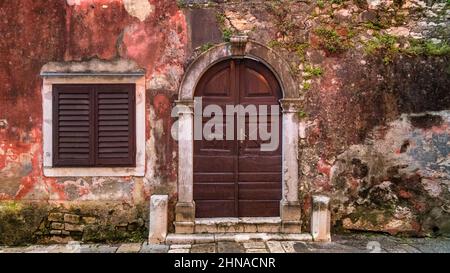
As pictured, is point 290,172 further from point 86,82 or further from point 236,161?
Result: point 86,82

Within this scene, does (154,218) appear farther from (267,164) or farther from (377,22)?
(377,22)

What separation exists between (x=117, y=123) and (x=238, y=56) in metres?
2.00

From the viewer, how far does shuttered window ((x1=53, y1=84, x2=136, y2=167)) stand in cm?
571

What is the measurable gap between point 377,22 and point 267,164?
2.66 m

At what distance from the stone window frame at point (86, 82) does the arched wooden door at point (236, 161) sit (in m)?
0.81

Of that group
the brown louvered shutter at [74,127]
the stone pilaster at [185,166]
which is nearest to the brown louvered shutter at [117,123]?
the brown louvered shutter at [74,127]

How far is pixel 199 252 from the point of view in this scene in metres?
5.20

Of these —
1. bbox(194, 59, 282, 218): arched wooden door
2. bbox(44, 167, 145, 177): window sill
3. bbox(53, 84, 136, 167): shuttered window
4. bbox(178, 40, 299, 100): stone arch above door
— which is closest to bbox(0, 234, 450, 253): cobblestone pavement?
bbox(194, 59, 282, 218): arched wooden door

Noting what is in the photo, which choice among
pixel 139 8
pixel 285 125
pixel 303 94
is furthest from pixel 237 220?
pixel 139 8

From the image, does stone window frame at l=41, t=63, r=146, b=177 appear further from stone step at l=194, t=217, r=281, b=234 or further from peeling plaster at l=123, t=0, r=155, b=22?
stone step at l=194, t=217, r=281, b=234

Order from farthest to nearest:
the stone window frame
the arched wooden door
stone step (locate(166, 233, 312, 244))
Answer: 1. the arched wooden door
2. the stone window frame
3. stone step (locate(166, 233, 312, 244))

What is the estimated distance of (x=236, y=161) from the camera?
5.88 m

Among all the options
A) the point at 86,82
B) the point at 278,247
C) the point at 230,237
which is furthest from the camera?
the point at 86,82

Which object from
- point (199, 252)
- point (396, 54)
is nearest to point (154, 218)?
point (199, 252)
